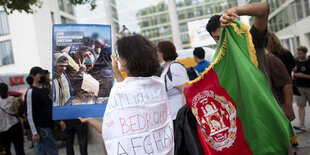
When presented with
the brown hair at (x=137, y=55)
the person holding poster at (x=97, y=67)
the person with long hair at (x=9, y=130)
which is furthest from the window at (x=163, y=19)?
the brown hair at (x=137, y=55)

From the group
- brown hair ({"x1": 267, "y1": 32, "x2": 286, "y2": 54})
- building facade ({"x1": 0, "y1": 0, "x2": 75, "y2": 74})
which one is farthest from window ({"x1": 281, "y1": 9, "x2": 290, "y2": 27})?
brown hair ({"x1": 267, "y1": 32, "x2": 286, "y2": 54})

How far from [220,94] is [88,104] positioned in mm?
1497

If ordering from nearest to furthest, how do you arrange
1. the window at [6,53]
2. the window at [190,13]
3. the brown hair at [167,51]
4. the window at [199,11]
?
1. the brown hair at [167,51]
2. the window at [199,11]
3. the window at [190,13]
4. the window at [6,53]

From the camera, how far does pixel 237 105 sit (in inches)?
73.2

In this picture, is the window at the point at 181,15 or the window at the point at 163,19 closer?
the window at the point at 181,15

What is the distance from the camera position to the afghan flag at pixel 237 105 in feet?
5.73

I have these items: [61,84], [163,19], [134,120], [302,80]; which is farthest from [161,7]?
[134,120]

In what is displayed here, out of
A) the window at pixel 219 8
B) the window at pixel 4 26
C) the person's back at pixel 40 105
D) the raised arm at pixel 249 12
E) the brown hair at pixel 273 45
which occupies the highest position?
the window at pixel 4 26

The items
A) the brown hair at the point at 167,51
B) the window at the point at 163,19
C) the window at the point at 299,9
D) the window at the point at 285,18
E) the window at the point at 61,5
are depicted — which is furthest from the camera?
the window at the point at 61,5

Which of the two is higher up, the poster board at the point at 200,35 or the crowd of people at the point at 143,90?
the poster board at the point at 200,35

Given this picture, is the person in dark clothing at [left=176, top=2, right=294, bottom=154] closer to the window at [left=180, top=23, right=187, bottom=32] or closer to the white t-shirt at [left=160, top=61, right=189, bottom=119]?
the white t-shirt at [left=160, top=61, right=189, bottom=119]

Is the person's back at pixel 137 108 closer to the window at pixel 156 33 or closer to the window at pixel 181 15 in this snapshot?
the window at pixel 181 15

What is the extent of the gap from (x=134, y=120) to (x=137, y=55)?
0.40 meters

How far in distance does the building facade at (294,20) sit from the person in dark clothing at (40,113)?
1742 centimetres
